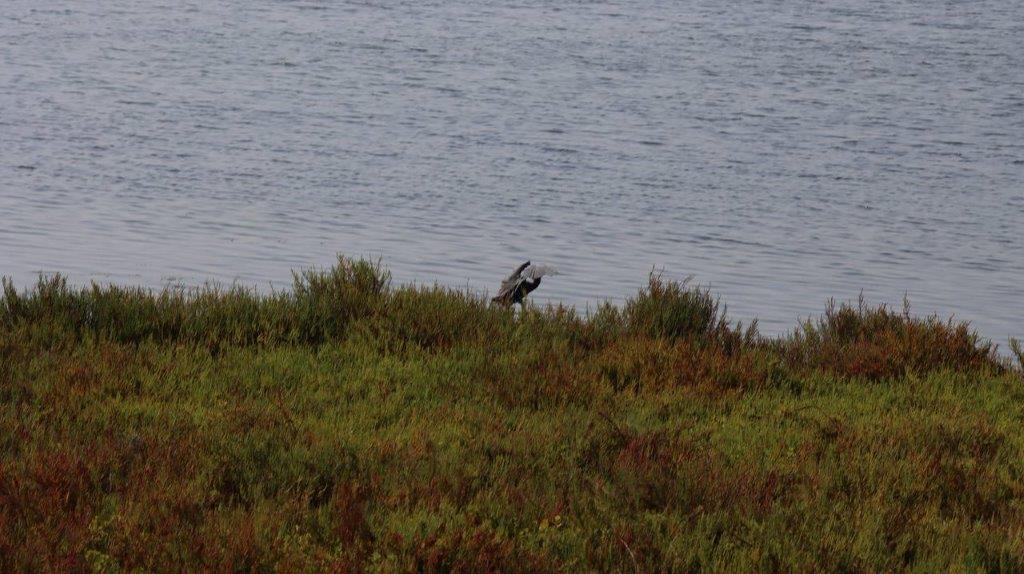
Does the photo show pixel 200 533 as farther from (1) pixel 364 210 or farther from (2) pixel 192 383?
(1) pixel 364 210

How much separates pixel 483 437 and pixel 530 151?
19.3 metres

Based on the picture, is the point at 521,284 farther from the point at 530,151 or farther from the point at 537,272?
the point at 530,151

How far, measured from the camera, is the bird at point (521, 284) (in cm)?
1091

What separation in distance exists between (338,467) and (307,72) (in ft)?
101

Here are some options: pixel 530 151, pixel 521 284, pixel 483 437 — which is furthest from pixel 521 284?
pixel 530 151

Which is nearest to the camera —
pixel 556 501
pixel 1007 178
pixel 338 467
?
pixel 556 501

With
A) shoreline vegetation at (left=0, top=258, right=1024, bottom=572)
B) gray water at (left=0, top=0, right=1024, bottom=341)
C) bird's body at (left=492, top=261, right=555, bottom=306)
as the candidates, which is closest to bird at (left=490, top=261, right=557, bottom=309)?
bird's body at (left=492, top=261, right=555, bottom=306)

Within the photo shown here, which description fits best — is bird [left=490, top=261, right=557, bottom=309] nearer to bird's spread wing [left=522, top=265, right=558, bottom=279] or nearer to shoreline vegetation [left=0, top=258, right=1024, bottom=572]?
bird's spread wing [left=522, top=265, right=558, bottom=279]

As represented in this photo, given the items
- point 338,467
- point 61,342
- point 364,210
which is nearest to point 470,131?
point 364,210

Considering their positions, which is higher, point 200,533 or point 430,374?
point 430,374

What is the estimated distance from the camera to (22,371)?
7.76 meters

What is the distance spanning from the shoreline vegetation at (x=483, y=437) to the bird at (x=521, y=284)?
0.60m

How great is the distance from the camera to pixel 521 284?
11016 mm

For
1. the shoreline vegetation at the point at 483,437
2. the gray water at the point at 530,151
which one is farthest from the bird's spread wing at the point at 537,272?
the gray water at the point at 530,151
